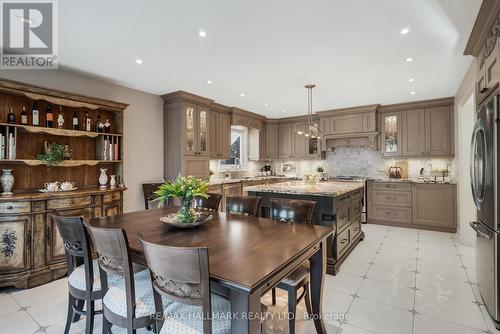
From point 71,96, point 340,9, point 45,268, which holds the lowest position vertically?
point 45,268

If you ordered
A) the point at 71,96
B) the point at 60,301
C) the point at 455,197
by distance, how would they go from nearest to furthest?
the point at 60,301
the point at 71,96
the point at 455,197

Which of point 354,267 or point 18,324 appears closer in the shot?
point 18,324

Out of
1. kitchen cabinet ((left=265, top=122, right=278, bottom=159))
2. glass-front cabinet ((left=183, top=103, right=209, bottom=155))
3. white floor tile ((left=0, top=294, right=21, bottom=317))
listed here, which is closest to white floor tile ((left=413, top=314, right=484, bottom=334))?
white floor tile ((left=0, top=294, right=21, bottom=317))

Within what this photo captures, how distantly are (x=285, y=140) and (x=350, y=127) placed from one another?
1837 millimetres

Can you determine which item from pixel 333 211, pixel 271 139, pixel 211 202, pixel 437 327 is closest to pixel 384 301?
pixel 437 327

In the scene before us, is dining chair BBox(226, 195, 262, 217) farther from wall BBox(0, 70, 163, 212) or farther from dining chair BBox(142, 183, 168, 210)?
wall BBox(0, 70, 163, 212)

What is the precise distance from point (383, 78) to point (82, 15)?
12.5 ft

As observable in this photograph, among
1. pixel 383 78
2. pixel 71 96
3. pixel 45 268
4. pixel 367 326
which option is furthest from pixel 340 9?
pixel 45 268

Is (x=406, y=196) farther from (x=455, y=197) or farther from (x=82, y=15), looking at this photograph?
(x=82, y=15)

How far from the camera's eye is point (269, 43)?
2.68 metres

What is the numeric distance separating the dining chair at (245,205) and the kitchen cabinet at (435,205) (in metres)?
3.97

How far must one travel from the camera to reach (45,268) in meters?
2.82

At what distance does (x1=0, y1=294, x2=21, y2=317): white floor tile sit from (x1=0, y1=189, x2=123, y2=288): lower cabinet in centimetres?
15

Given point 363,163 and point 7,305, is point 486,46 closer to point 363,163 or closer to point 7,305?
point 363,163
